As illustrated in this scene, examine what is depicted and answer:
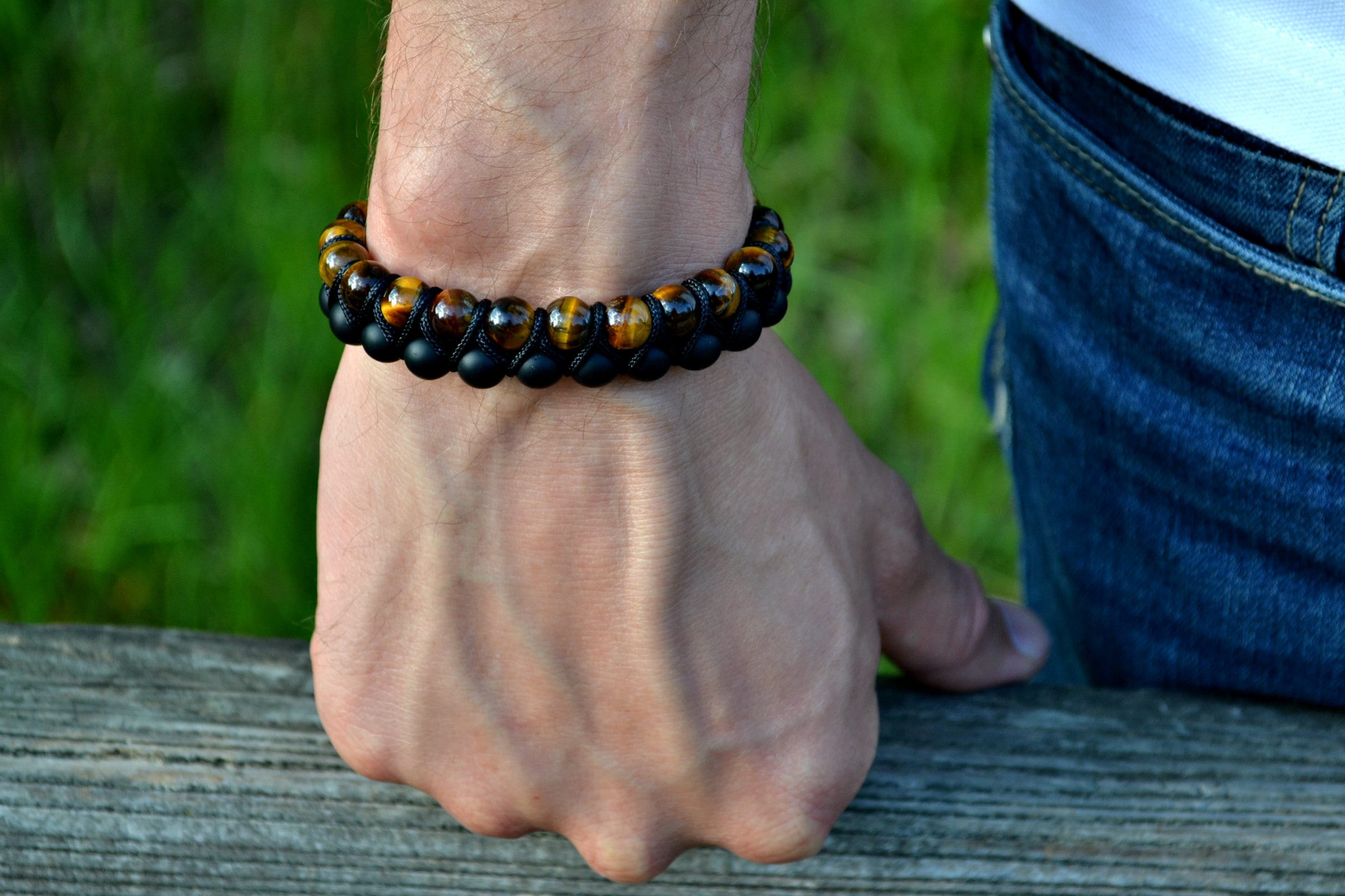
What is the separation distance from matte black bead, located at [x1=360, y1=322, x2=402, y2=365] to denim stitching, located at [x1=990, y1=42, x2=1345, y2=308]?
1.72ft

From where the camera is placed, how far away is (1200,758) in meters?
0.86

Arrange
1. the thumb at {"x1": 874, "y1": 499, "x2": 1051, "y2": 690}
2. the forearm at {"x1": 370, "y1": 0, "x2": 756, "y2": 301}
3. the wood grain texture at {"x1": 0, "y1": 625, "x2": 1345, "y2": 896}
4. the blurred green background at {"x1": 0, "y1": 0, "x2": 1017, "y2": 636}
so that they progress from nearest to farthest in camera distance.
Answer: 1. the forearm at {"x1": 370, "y1": 0, "x2": 756, "y2": 301}
2. the wood grain texture at {"x1": 0, "y1": 625, "x2": 1345, "y2": 896}
3. the thumb at {"x1": 874, "y1": 499, "x2": 1051, "y2": 690}
4. the blurred green background at {"x1": 0, "y1": 0, "x2": 1017, "y2": 636}

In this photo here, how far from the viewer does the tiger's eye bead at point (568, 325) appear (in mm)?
678

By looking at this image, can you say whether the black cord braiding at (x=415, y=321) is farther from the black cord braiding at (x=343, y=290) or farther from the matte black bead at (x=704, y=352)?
the matte black bead at (x=704, y=352)

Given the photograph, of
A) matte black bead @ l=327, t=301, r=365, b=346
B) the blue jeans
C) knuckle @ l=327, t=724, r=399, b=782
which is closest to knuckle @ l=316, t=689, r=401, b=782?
knuckle @ l=327, t=724, r=399, b=782

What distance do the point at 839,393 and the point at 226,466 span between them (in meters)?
1.08

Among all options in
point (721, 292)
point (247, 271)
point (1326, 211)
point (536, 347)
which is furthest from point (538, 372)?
point (247, 271)

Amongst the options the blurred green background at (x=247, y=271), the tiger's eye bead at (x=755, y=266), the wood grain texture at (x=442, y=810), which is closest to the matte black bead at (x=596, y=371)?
the tiger's eye bead at (x=755, y=266)

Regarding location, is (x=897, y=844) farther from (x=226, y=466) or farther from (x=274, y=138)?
(x=274, y=138)

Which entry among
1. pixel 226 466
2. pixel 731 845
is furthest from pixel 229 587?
pixel 731 845

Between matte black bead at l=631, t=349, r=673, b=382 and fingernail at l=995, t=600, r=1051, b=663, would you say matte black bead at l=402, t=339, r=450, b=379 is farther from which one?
fingernail at l=995, t=600, r=1051, b=663

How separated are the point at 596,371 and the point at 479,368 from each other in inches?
2.6

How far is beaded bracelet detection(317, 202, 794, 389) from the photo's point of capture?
0.68m

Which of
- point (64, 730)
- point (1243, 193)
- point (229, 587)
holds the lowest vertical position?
point (229, 587)
